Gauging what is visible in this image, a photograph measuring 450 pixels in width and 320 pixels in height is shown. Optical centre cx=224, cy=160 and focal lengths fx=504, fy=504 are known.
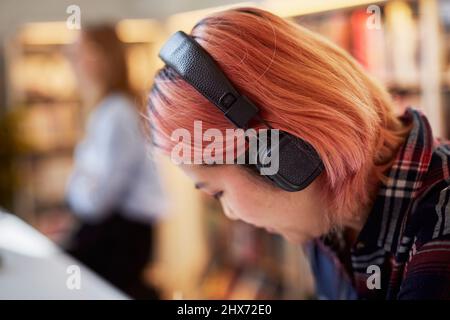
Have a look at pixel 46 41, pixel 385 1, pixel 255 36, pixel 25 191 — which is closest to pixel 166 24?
pixel 46 41

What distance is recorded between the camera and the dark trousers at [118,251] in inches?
70.2

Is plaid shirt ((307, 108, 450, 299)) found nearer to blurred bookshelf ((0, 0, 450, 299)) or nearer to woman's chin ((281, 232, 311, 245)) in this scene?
woman's chin ((281, 232, 311, 245))

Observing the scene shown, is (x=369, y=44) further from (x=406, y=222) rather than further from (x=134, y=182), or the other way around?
(x=406, y=222)

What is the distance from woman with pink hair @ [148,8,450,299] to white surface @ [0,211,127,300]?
439mm

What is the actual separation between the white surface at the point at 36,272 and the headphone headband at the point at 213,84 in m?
0.52

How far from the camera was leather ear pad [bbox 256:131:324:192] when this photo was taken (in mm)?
630

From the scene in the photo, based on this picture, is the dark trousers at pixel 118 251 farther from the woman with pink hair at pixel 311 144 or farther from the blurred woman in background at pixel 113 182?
the woman with pink hair at pixel 311 144

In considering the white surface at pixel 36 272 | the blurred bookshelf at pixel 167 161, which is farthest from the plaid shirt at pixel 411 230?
the blurred bookshelf at pixel 167 161

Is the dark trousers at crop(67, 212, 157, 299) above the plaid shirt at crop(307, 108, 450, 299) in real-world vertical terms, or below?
below

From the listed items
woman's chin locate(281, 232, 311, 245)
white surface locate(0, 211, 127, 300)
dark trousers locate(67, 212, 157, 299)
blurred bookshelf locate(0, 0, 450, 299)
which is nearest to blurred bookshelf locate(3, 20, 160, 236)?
blurred bookshelf locate(0, 0, 450, 299)

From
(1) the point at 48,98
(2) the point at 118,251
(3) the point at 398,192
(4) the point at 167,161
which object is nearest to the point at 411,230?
(3) the point at 398,192

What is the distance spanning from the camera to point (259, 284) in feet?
7.89

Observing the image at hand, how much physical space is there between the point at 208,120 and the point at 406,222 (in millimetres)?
298

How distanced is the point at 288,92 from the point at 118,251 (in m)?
1.32
